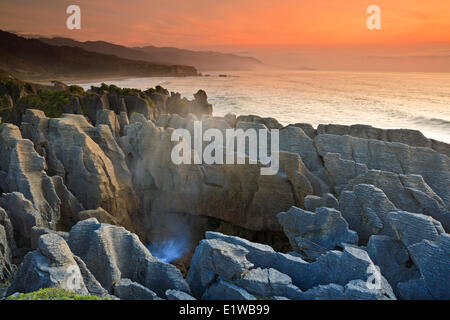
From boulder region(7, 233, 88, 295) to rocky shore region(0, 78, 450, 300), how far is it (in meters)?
0.04

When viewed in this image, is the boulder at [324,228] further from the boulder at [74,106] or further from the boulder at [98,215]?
the boulder at [74,106]

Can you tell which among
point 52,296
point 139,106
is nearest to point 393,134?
point 52,296

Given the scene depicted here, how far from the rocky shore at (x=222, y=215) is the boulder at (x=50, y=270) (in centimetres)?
4

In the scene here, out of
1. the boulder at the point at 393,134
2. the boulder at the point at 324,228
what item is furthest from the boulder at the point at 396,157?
the boulder at the point at 324,228

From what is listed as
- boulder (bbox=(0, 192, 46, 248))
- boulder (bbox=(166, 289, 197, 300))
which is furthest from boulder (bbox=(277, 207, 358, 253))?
boulder (bbox=(0, 192, 46, 248))

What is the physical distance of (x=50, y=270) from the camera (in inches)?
343

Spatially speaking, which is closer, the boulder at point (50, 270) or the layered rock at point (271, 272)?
the boulder at point (50, 270)

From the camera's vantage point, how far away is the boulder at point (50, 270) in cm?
851

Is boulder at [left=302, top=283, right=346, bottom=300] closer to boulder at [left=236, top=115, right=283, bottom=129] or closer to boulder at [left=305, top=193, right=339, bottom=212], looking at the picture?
boulder at [left=305, top=193, right=339, bottom=212]

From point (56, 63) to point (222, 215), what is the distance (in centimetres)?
11944

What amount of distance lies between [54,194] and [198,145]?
31.6 feet

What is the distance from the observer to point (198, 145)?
866 inches
